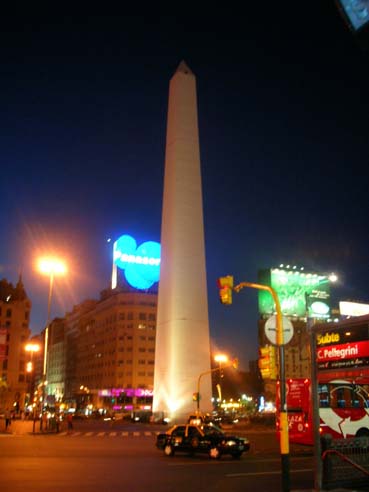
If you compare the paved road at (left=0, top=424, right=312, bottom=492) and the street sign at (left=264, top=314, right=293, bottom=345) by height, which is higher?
the street sign at (left=264, top=314, right=293, bottom=345)

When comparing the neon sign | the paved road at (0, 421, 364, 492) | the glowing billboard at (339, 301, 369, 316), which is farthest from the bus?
the neon sign

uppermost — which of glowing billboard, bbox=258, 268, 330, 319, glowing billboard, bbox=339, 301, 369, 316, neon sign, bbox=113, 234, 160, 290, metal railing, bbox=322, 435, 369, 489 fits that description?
neon sign, bbox=113, 234, 160, 290

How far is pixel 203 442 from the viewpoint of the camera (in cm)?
2170

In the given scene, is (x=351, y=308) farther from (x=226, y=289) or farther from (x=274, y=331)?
(x=274, y=331)

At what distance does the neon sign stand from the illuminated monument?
43025mm

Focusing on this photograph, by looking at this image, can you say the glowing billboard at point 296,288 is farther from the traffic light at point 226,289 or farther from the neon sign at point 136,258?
the traffic light at point 226,289

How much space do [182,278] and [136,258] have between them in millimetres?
46503

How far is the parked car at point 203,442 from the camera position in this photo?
21328mm

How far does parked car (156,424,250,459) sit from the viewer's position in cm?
2133

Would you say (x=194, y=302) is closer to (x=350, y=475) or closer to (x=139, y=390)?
(x=350, y=475)

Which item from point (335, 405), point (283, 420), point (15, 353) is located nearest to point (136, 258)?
point (15, 353)

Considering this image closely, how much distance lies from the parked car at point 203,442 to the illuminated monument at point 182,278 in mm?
30693

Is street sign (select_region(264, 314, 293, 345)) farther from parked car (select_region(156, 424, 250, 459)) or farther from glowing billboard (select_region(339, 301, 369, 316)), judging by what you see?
glowing billboard (select_region(339, 301, 369, 316))

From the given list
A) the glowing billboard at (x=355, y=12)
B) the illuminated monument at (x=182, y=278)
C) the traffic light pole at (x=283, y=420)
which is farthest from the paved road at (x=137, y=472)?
the illuminated monument at (x=182, y=278)
